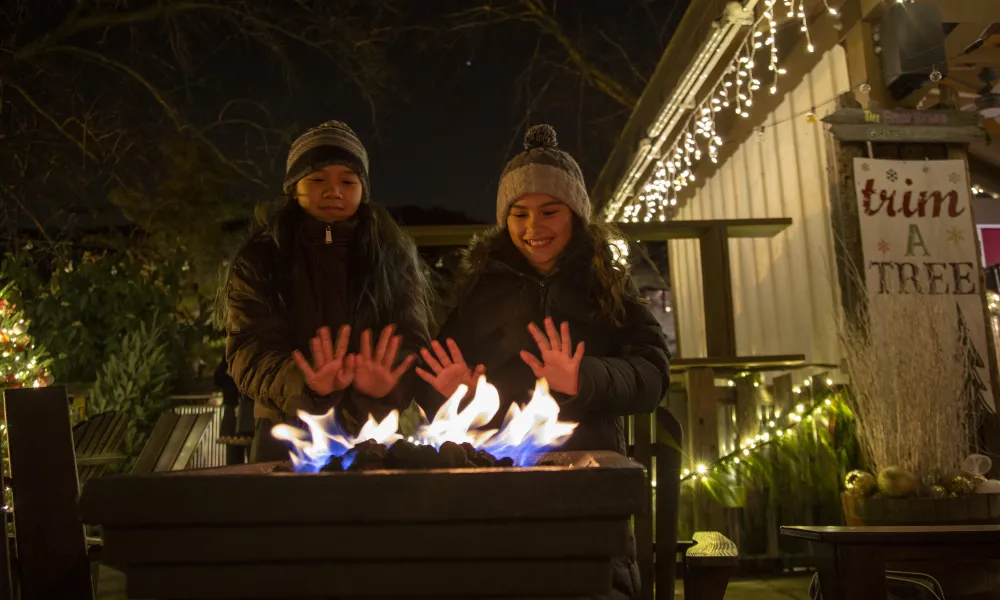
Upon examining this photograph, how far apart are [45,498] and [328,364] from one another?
0.71 m

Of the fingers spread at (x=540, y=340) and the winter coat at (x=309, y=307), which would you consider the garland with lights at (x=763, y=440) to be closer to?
the winter coat at (x=309, y=307)

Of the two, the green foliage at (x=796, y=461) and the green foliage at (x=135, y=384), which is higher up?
the green foliage at (x=135, y=384)

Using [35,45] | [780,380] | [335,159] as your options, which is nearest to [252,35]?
[35,45]

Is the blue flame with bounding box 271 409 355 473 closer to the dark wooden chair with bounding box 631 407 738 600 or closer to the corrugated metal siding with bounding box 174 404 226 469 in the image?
the dark wooden chair with bounding box 631 407 738 600

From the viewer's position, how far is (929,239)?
5.07 metres

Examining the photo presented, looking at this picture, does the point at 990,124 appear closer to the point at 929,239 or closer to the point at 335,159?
the point at 929,239

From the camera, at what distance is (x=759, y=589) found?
15.8ft

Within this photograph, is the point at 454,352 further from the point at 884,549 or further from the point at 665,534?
the point at 884,549

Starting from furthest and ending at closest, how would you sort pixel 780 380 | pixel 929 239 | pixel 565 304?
pixel 780 380 → pixel 929 239 → pixel 565 304

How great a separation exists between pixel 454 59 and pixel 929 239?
662 centimetres

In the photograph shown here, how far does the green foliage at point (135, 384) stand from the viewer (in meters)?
7.01

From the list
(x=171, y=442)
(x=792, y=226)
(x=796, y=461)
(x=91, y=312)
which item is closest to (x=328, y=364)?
(x=171, y=442)

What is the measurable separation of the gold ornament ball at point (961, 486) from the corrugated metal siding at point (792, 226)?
175 cm

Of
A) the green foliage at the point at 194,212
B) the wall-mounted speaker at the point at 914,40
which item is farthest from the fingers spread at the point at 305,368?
the green foliage at the point at 194,212
